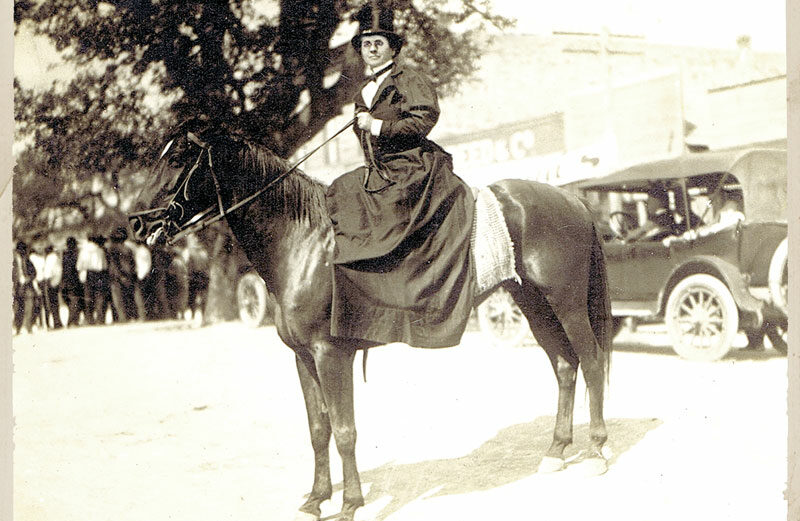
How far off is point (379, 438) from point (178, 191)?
153 centimetres

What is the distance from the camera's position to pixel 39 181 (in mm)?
4258

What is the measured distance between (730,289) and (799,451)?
2.31m

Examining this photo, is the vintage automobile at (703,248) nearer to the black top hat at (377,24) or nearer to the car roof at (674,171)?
the car roof at (674,171)

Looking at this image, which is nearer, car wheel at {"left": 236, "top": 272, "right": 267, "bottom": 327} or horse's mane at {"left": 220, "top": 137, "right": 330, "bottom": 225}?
horse's mane at {"left": 220, "top": 137, "right": 330, "bottom": 225}

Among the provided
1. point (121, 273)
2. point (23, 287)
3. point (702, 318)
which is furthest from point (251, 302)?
point (702, 318)

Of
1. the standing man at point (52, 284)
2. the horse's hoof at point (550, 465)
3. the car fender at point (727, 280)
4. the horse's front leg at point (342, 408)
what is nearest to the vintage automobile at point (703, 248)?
the car fender at point (727, 280)

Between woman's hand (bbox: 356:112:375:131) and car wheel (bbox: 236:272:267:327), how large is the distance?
2.03m

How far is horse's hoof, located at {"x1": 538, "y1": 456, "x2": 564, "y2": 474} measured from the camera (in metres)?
3.77

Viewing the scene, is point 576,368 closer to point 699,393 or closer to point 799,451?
point 699,393

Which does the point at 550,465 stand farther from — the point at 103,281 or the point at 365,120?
the point at 103,281

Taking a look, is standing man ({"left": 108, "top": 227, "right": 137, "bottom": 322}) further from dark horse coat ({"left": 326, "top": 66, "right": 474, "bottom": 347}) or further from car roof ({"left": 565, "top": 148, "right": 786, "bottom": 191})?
car roof ({"left": 565, "top": 148, "right": 786, "bottom": 191})

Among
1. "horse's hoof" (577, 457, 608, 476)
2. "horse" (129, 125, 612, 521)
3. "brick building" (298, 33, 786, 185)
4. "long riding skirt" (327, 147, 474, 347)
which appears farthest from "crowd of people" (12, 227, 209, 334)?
"horse's hoof" (577, 457, 608, 476)

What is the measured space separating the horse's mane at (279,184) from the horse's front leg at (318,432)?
0.68 metres
